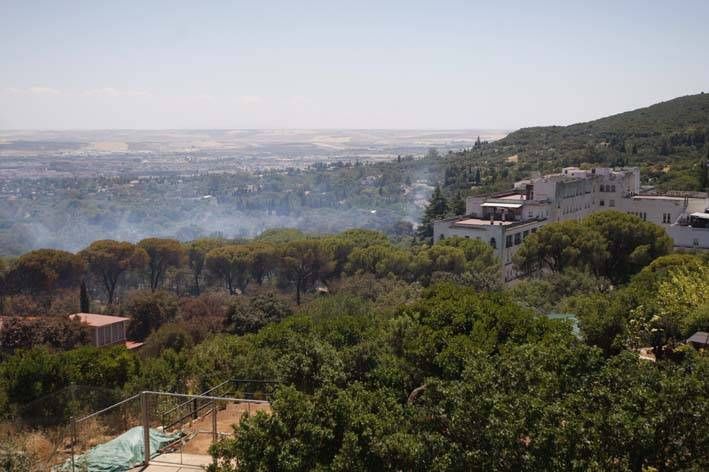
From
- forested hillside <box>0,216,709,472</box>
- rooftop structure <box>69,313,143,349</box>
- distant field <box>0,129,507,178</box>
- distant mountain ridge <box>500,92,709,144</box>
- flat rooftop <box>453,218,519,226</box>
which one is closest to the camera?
forested hillside <box>0,216,709,472</box>

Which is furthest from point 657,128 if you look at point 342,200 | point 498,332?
point 498,332

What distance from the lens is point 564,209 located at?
46.4m

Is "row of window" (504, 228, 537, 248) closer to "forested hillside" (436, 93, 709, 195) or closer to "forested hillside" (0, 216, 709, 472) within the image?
"forested hillside" (0, 216, 709, 472)

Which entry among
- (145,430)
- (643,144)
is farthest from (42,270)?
(643,144)

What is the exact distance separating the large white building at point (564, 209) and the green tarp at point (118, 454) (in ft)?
96.8

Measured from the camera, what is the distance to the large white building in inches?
1564

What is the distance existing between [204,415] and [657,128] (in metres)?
84.6

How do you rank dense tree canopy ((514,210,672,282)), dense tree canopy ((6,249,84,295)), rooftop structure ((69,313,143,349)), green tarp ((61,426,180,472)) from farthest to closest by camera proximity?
dense tree canopy ((6,249,84,295)) < dense tree canopy ((514,210,672,282)) < rooftop structure ((69,313,143,349)) < green tarp ((61,426,180,472))

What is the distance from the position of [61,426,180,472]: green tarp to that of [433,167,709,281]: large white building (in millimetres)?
29517

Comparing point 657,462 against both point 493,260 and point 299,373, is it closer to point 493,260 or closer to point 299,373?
point 299,373

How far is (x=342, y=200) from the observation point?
365ft

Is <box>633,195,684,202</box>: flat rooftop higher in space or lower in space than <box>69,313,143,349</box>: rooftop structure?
higher

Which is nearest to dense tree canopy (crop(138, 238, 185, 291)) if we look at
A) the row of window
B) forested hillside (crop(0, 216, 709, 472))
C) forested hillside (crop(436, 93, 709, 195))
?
forested hillside (crop(0, 216, 709, 472))

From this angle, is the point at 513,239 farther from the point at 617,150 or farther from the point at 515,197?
the point at 617,150
